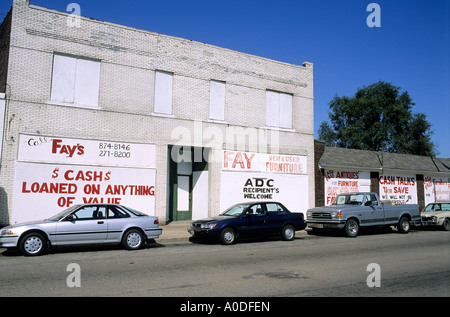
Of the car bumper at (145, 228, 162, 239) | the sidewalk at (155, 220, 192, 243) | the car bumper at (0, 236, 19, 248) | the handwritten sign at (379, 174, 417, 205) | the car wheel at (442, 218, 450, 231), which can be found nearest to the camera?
the car bumper at (0, 236, 19, 248)

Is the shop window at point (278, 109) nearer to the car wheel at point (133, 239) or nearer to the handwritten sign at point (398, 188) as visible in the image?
the handwritten sign at point (398, 188)

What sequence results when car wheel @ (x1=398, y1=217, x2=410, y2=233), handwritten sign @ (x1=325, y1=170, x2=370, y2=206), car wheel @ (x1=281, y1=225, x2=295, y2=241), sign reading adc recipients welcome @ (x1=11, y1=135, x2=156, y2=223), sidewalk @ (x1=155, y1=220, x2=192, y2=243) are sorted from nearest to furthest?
sidewalk @ (x1=155, y1=220, x2=192, y2=243) → car wheel @ (x1=281, y1=225, x2=295, y2=241) → sign reading adc recipients welcome @ (x1=11, y1=135, x2=156, y2=223) → car wheel @ (x1=398, y1=217, x2=410, y2=233) → handwritten sign @ (x1=325, y1=170, x2=370, y2=206)

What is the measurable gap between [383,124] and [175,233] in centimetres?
3888

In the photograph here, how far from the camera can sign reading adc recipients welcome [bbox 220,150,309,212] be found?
18.0m

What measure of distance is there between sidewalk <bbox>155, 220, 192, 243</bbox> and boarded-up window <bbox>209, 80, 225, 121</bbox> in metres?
5.49

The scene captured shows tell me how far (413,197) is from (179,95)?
18.5m

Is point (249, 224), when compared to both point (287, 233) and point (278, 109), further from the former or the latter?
point (278, 109)

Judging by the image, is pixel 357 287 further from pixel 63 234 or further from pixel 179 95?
pixel 179 95

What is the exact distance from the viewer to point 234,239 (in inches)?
484

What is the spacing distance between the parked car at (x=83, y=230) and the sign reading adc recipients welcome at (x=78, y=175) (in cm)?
404

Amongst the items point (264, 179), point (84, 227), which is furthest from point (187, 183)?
point (84, 227)

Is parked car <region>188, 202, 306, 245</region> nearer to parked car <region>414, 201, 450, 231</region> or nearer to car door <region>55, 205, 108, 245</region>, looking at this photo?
car door <region>55, 205, 108, 245</region>

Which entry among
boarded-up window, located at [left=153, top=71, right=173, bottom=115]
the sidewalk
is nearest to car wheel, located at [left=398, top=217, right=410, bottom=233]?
the sidewalk

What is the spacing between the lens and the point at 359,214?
15000mm
